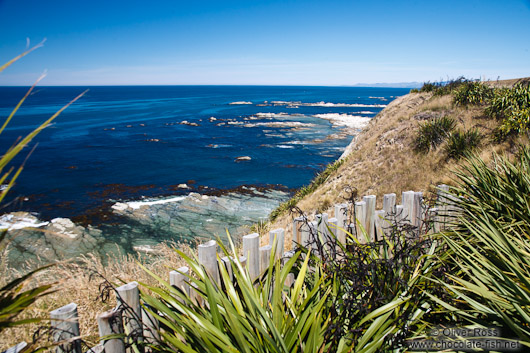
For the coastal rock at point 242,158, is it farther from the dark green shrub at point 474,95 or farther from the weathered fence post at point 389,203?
the weathered fence post at point 389,203

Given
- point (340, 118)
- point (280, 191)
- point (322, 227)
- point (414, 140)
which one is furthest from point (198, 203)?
point (340, 118)

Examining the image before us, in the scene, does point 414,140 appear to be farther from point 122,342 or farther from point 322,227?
point 122,342

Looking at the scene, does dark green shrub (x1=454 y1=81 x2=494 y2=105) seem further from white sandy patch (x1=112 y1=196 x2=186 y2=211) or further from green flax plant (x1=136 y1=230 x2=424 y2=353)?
white sandy patch (x1=112 y1=196 x2=186 y2=211)

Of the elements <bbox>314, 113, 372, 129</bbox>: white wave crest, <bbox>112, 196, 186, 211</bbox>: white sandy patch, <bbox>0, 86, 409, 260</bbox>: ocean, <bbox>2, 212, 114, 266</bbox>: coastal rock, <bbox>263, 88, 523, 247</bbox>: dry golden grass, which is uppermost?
<bbox>263, 88, 523, 247</bbox>: dry golden grass

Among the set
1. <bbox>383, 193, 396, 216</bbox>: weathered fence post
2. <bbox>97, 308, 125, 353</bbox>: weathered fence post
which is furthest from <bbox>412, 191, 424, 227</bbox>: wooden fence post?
<bbox>97, 308, 125, 353</bbox>: weathered fence post

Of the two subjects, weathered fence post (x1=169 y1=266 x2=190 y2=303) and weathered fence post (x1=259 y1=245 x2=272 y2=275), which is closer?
weathered fence post (x1=169 y1=266 x2=190 y2=303)

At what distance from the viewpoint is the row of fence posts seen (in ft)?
6.41

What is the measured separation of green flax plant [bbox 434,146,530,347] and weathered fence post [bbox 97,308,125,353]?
2.27 metres

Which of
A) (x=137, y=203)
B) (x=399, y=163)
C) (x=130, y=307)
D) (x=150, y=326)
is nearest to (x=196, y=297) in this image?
(x=150, y=326)

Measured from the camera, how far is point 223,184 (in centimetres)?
2286

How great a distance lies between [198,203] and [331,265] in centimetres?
1656

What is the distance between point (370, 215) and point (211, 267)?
7.04ft

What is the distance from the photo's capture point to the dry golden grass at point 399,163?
27.5 ft

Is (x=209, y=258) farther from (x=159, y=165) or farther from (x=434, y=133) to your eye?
(x=159, y=165)
